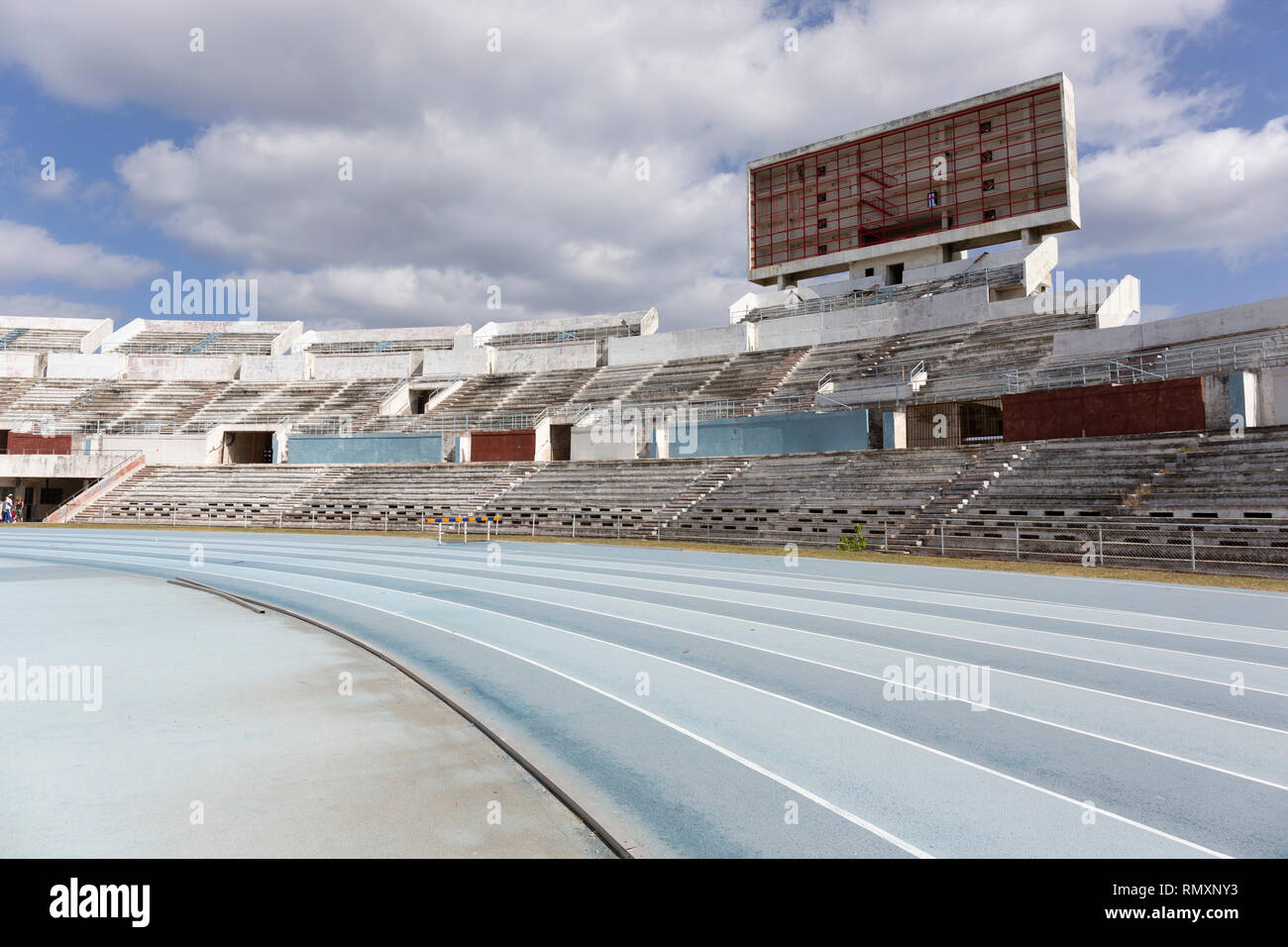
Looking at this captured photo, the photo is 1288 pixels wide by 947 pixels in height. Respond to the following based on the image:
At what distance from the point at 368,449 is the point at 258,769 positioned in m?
34.5

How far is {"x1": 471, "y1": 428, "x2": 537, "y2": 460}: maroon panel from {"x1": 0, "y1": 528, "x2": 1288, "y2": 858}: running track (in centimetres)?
2144

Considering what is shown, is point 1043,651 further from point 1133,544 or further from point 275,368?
point 275,368

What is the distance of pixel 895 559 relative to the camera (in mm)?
17797

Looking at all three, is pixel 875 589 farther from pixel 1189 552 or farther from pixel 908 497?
pixel 908 497

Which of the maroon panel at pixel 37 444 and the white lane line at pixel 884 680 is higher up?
the maroon panel at pixel 37 444

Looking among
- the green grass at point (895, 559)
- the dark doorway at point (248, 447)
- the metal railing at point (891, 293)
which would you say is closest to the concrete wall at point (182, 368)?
the dark doorway at point (248, 447)

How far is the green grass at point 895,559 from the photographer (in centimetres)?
1326

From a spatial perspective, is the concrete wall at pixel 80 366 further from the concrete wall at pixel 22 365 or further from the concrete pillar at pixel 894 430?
the concrete pillar at pixel 894 430

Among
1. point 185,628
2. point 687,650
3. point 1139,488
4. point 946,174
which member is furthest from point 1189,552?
point 946,174

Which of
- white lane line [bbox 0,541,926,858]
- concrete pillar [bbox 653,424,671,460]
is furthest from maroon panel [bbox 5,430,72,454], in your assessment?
white lane line [bbox 0,541,926,858]

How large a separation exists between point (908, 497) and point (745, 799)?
18.7 meters

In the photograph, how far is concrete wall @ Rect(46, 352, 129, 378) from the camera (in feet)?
146

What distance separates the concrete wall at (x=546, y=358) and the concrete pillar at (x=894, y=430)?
69.7ft
